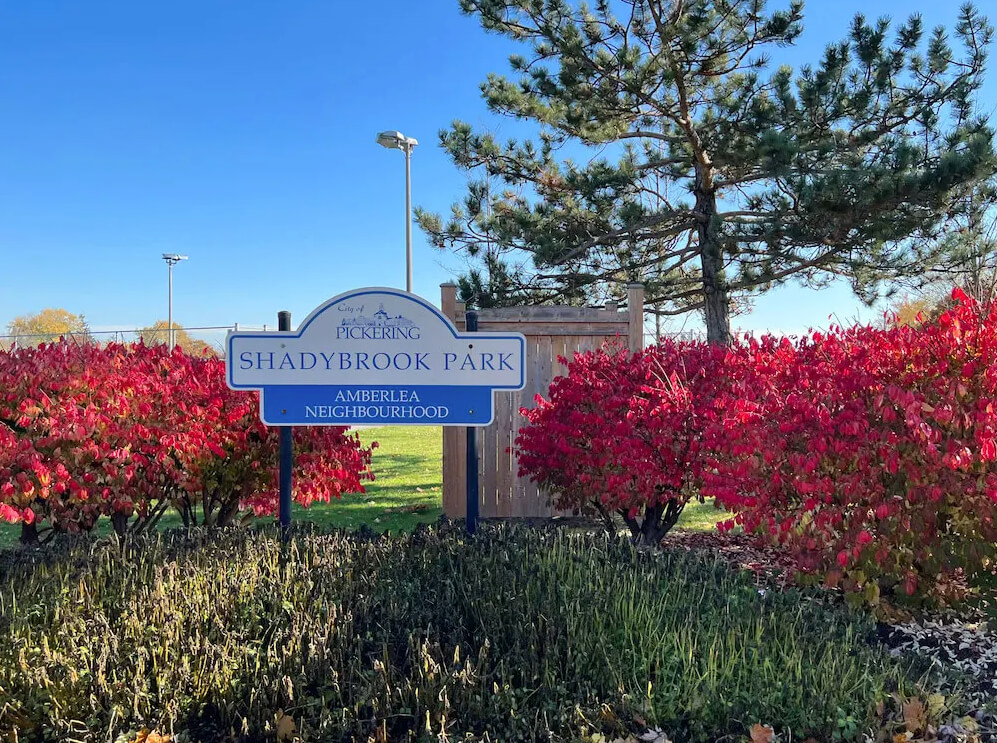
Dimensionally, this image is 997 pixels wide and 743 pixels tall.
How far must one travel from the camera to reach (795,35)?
10406mm

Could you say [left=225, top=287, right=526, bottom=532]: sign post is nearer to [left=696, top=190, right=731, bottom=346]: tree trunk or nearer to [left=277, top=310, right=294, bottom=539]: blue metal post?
[left=277, top=310, right=294, bottom=539]: blue metal post

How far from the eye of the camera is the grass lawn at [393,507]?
735 cm

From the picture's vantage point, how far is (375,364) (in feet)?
15.7

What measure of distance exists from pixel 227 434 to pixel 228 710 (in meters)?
2.71

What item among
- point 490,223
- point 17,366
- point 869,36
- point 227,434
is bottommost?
point 227,434

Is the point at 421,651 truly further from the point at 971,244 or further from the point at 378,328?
the point at 971,244

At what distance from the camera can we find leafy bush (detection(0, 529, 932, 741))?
101 inches

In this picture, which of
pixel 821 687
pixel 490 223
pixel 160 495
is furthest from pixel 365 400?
pixel 490 223

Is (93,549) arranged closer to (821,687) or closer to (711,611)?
(711,611)

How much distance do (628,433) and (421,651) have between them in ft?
8.54

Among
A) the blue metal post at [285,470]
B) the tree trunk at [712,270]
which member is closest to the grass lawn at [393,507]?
the blue metal post at [285,470]

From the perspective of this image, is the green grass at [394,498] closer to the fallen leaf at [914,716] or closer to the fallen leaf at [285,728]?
the fallen leaf at [285,728]

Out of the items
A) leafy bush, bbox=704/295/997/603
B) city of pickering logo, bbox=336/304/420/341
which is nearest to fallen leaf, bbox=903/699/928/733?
leafy bush, bbox=704/295/997/603

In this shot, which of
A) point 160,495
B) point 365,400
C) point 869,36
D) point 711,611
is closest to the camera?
point 711,611
